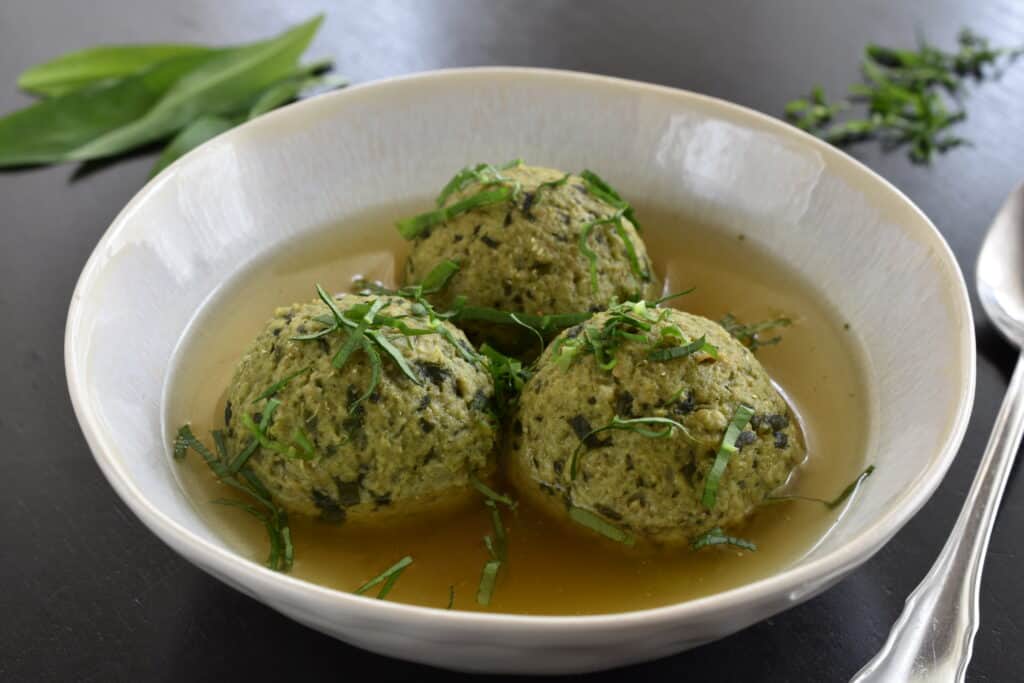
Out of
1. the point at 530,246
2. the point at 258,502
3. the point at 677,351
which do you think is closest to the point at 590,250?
the point at 530,246

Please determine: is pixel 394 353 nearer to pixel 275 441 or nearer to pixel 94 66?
pixel 275 441

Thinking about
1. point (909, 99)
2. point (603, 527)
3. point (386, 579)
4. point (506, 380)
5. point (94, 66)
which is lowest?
point (386, 579)

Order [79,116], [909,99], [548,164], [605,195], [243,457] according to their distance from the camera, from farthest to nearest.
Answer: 1. [909,99]
2. [79,116]
3. [548,164]
4. [605,195]
5. [243,457]

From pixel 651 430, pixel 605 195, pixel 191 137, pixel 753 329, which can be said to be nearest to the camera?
pixel 651 430

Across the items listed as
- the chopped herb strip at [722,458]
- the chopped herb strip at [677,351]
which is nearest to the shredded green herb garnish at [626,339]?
the chopped herb strip at [677,351]

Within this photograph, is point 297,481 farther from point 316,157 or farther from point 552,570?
point 316,157

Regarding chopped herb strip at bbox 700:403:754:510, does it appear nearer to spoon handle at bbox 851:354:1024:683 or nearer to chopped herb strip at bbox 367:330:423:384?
spoon handle at bbox 851:354:1024:683

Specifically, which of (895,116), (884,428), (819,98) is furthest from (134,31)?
(884,428)
